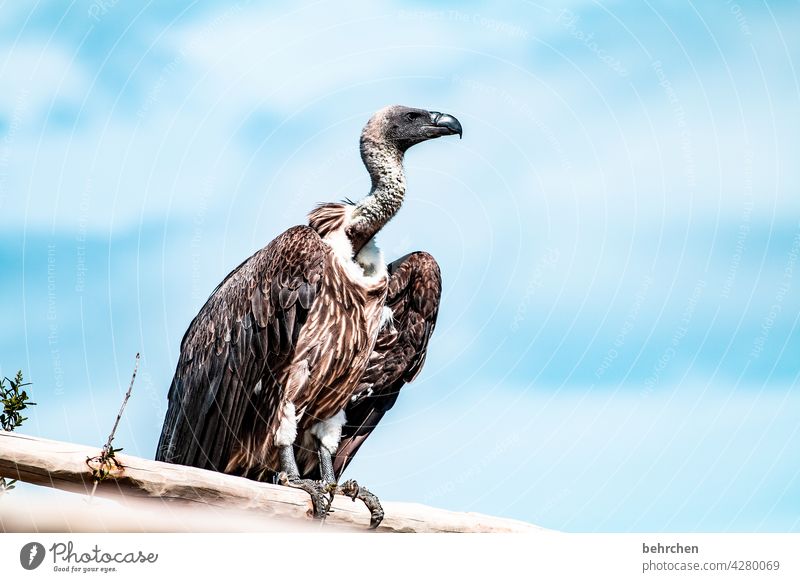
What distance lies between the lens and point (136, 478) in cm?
736

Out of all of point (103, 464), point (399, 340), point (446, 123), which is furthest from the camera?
point (399, 340)

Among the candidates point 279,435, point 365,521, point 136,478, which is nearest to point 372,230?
point 279,435

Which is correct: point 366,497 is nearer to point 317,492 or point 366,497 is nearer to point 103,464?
point 317,492

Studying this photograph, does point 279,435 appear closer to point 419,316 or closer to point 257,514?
point 257,514

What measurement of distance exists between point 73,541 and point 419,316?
15.3 ft

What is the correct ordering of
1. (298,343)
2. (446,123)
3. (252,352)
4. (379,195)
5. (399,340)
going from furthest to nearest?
(399,340), (446,123), (379,195), (298,343), (252,352)

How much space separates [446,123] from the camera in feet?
33.8

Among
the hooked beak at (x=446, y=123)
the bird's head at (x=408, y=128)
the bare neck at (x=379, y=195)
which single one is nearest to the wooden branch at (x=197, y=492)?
the bare neck at (x=379, y=195)

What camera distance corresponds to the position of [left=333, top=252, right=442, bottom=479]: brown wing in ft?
35.8

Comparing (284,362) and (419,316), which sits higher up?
(419,316)

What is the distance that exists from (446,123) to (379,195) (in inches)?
39.6

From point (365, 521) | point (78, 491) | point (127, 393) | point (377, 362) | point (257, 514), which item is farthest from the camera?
point (377, 362)

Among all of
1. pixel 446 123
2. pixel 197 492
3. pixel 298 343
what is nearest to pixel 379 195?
pixel 446 123

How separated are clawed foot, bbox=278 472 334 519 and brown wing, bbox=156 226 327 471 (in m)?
0.70
